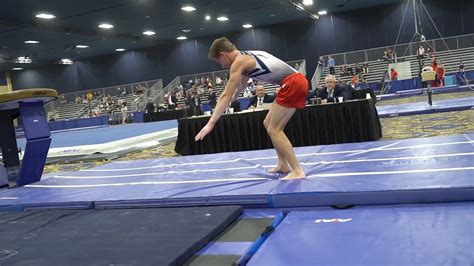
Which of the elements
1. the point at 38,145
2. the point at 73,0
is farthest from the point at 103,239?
the point at 73,0

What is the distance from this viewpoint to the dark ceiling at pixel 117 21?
1705cm

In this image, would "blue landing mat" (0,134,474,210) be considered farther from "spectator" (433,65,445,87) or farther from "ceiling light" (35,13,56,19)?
"spectator" (433,65,445,87)

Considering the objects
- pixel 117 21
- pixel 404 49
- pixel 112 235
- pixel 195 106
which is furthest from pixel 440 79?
pixel 112 235

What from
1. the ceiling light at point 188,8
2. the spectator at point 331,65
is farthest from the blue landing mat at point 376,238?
the spectator at point 331,65

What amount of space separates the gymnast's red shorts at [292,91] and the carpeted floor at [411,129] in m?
3.63

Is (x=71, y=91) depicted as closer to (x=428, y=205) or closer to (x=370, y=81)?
(x=370, y=81)

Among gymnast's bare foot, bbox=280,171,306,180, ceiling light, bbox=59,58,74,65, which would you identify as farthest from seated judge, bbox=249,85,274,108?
ceiling light, bbox=59,58,74,65

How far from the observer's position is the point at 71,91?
33812mm

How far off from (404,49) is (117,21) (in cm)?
1641

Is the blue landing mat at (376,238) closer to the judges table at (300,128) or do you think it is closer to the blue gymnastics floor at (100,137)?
the judges table at (300,128)

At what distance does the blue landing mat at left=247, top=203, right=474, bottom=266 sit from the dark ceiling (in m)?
15.7

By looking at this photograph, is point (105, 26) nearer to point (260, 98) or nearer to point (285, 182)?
point (260, 98)

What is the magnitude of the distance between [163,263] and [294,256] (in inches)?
28.2

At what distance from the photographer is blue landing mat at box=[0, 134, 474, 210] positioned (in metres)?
3.08
